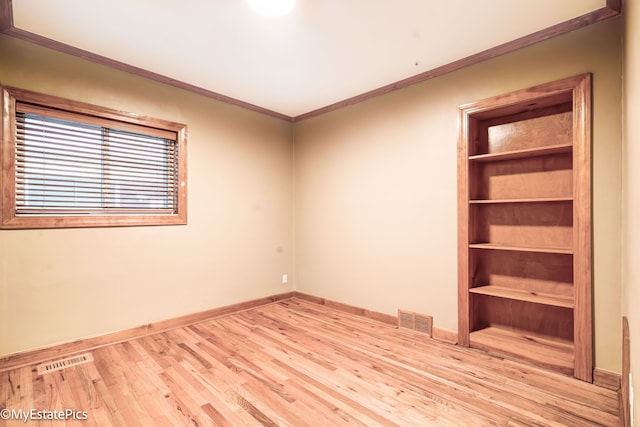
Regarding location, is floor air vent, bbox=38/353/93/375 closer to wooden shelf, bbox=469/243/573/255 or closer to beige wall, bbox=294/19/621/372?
beige wall, bbox=294/19/621/372

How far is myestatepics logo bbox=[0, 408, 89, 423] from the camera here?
1790 mm

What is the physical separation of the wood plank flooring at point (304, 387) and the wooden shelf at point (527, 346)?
0.27ft

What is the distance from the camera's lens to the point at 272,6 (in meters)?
2.10

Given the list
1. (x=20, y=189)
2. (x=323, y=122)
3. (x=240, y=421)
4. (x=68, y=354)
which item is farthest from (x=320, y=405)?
(x=323, y=122)

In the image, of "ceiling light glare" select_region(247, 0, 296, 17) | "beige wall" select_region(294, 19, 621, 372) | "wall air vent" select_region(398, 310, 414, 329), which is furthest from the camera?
"wall air vent" select_region(398, 310, 414, 329)

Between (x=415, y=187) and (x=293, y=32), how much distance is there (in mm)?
1811

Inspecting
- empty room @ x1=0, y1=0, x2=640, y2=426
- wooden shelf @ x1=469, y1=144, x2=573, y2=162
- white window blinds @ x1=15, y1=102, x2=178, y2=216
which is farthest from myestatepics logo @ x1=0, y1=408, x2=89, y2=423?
wooden shelf @ x1=469, y1=144, x2=573, y2=162

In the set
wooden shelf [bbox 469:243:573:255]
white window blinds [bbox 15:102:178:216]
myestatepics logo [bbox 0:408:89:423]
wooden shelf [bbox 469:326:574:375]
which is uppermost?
white window blinds [bbox 15:102:178:216]

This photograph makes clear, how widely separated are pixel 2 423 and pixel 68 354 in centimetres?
94

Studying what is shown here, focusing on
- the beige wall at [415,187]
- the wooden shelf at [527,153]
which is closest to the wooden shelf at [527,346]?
the beige wall at [415,187]

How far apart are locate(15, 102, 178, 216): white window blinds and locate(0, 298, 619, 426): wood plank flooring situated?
1289mm

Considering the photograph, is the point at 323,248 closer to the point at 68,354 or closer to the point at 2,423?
the point at 68,354

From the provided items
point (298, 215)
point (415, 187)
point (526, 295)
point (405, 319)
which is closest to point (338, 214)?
point (298, 215)

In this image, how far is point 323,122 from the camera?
13.6ft
